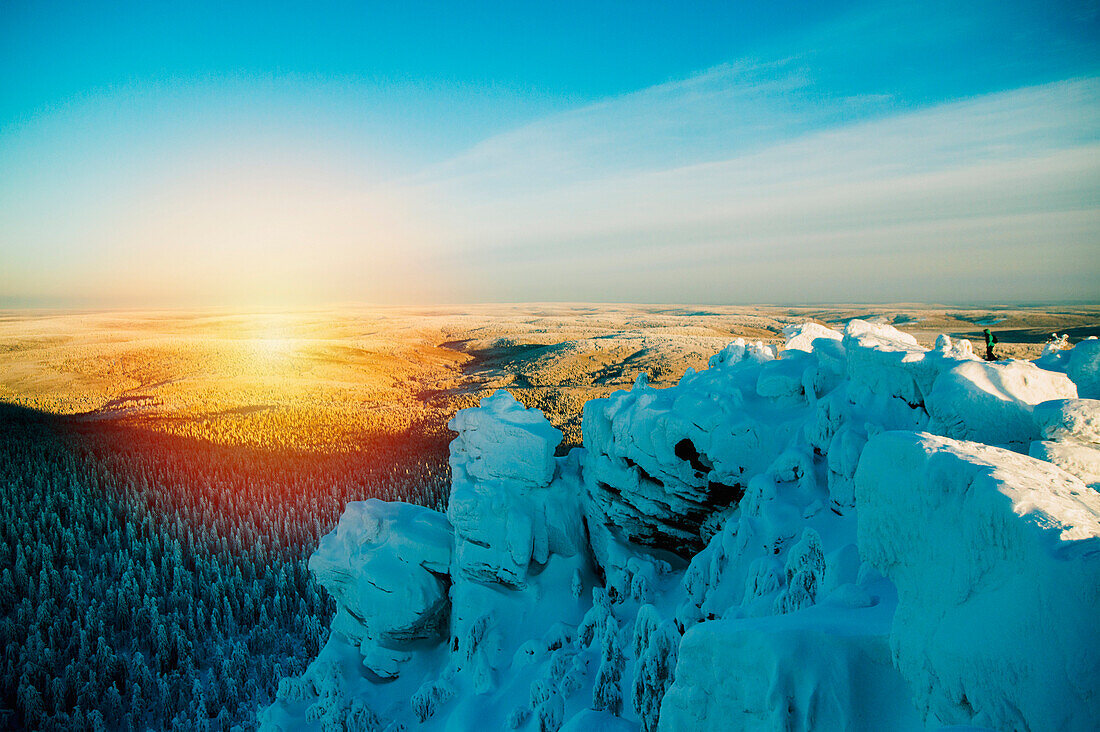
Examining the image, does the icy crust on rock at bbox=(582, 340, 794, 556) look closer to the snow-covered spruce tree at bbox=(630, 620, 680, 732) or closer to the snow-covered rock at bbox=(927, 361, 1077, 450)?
the snow-covered rock at bbox=(927, 361, 1077, 450)

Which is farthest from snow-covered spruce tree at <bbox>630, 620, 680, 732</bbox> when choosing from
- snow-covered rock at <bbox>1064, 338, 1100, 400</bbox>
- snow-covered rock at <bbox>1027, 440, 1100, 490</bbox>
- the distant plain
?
the distant plain

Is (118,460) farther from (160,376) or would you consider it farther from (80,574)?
(160,376)

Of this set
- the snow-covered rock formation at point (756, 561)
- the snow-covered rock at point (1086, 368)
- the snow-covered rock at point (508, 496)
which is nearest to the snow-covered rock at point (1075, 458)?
the snow-covered rock formation at point (756, 561)

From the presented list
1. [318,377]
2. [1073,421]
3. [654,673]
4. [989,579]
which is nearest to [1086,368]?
[1073,421]

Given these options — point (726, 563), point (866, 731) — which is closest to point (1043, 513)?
point (866, 731)

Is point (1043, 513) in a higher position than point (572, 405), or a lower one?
higher

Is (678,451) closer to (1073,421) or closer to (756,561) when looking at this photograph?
(756,561)
